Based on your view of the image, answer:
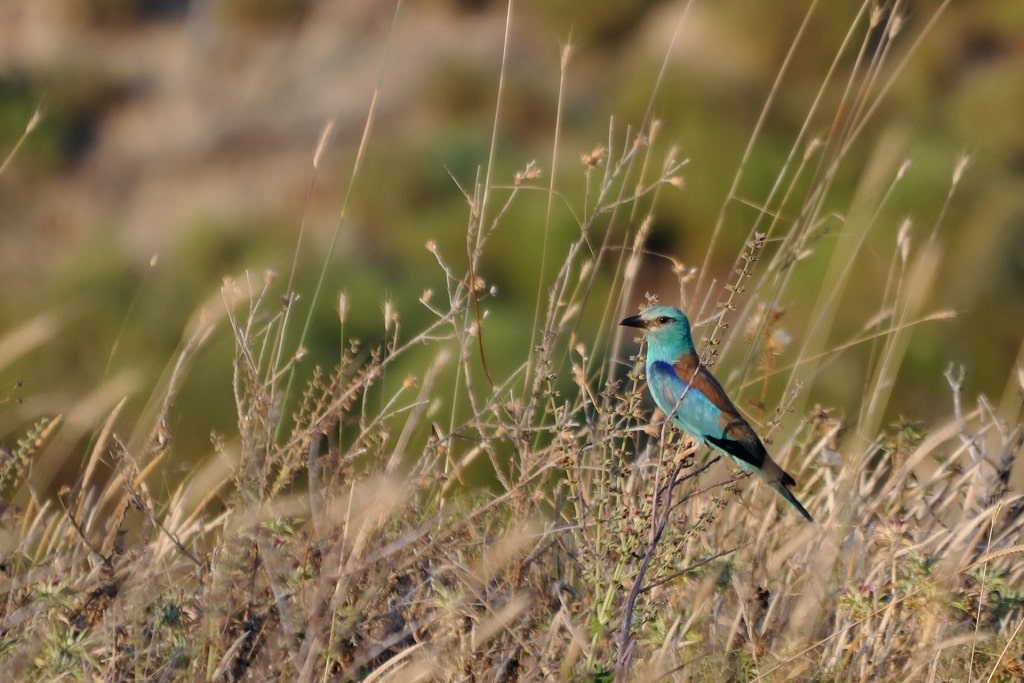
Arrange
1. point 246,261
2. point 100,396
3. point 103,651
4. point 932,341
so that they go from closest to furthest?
point 103,651 < point 100,396 < point 932,341 < point 246,261

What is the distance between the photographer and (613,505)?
2.34 meters

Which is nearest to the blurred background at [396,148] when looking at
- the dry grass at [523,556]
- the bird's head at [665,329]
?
the bird's head at [665,329]

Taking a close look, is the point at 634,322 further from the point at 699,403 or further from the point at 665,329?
the point at 699,403

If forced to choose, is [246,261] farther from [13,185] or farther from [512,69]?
[512,69]

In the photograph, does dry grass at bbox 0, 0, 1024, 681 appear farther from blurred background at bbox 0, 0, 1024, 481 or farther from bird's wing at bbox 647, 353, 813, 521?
blurred background at bbox 0, 0, 1024, 481

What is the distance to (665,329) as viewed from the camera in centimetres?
283

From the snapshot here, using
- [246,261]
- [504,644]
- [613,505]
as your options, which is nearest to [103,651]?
[504,644]

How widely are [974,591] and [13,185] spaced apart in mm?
13730

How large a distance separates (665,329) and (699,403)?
0.24m

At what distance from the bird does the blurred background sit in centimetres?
374

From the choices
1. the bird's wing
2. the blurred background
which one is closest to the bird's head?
the bird's wing

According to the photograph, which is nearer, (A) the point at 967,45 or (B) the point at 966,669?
(B) the point at 966,669

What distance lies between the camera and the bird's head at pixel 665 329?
2.76m

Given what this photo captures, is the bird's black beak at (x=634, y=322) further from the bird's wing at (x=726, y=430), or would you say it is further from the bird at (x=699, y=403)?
the bird's wing at (x=726, y=430)
